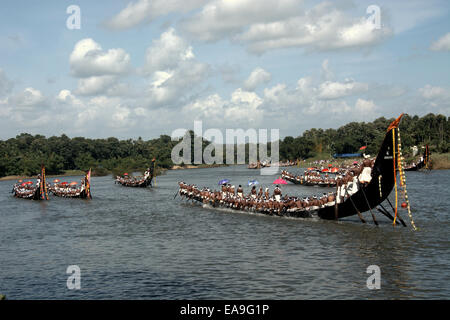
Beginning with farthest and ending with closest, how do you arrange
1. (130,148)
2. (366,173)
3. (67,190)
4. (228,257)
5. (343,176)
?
(130,148) → (67,190) → (343,176) → (366,173) → (228,257)

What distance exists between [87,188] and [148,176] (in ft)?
65.7

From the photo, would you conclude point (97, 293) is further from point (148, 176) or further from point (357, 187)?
point (148, 176)

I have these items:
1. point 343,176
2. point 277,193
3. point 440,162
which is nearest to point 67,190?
point 277,193

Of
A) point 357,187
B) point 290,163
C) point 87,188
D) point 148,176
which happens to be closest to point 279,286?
point 357,187

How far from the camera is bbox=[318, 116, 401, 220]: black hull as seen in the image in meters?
24.3

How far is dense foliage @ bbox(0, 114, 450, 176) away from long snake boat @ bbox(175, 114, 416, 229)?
75.6m

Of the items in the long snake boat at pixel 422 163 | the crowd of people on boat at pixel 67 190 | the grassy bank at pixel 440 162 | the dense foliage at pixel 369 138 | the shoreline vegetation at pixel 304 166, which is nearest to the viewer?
the crowd of people on boat at pixel 67 190

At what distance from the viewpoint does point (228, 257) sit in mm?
21328

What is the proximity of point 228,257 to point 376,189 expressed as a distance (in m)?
10.4

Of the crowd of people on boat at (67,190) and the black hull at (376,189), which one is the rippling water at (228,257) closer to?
the black hull at (376,189)

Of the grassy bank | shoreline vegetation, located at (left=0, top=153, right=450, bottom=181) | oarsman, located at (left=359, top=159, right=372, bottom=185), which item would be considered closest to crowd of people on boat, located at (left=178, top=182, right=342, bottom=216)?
oarsman, located at (left=359, top=159, right=372, bottom=185)

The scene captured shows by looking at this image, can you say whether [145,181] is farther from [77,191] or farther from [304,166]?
[304,166]

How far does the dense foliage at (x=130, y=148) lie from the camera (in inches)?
4432

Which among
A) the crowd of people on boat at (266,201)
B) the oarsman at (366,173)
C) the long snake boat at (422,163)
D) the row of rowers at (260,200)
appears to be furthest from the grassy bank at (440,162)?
the oarsman at (366,173)
